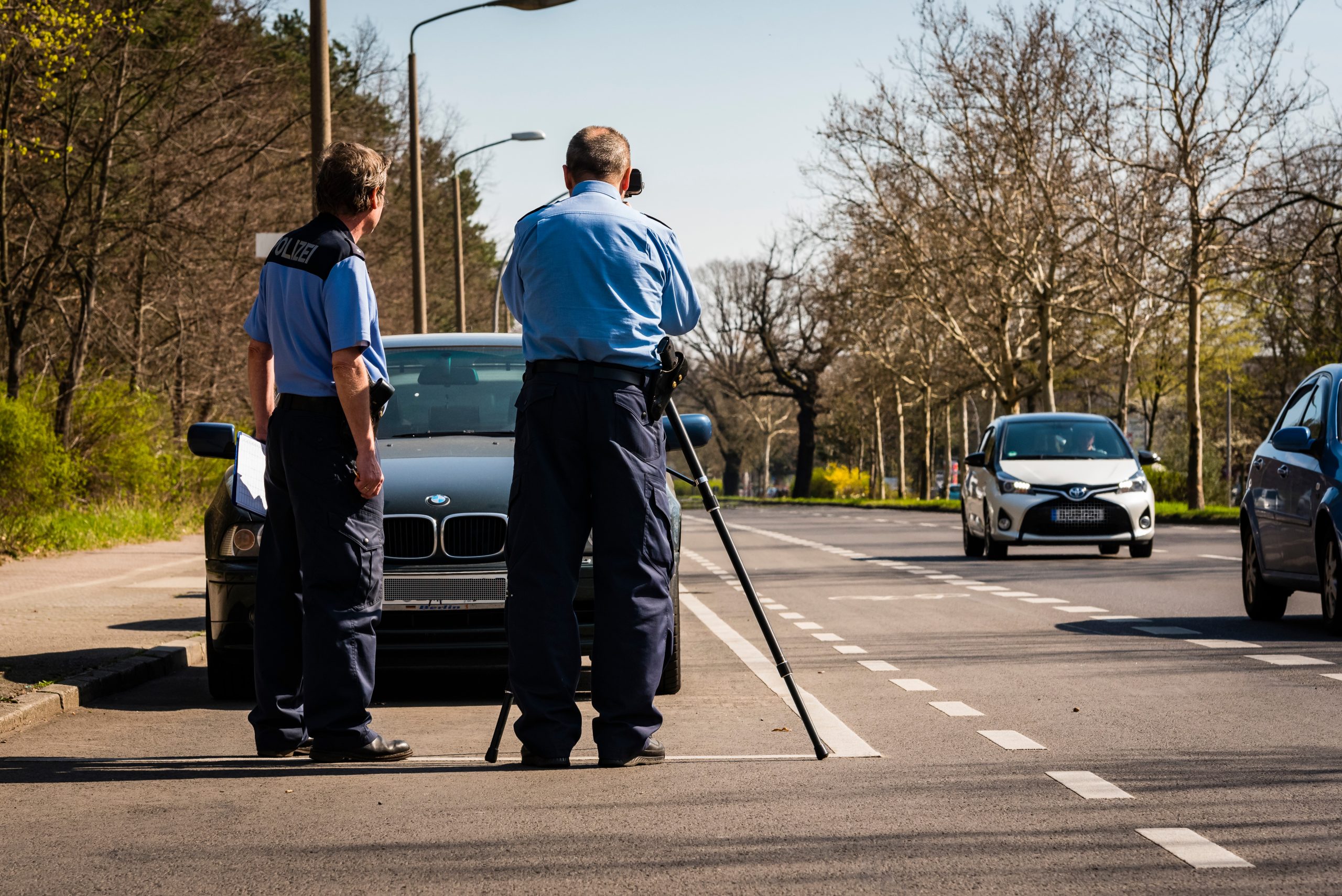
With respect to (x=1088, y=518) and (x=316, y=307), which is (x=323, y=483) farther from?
(x=1088, y=518)

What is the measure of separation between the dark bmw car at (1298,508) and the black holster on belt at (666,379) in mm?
6460

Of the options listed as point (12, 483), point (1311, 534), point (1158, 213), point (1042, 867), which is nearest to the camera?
point (1042, 867)

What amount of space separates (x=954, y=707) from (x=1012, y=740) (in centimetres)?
114

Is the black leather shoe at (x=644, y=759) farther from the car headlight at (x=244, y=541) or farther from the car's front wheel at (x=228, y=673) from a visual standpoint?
the car's front wheel at (x=228, y=673)

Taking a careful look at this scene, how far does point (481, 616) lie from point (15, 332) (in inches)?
659

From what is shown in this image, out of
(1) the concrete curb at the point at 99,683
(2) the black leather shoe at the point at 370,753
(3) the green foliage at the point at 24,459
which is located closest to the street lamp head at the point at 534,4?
(3) the green foliage at the point at 24,459

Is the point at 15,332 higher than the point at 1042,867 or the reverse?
higher

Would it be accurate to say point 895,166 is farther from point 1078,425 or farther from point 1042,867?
point 1042,867

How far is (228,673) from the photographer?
8.77 metres

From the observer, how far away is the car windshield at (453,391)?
9477mm

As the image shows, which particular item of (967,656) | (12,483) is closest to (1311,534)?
(967,656)

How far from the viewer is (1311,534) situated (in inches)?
466

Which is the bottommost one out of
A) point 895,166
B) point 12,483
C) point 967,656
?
point 967,656

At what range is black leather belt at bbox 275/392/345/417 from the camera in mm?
6543
